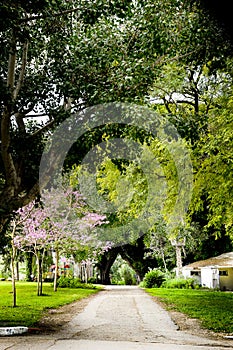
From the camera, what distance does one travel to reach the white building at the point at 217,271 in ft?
93.7

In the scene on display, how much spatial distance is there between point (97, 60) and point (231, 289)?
25.3 m

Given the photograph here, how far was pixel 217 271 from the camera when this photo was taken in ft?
97.2

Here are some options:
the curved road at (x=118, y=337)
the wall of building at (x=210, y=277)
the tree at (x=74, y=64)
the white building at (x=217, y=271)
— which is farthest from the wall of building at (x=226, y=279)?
the tree at (x=74, y=64)

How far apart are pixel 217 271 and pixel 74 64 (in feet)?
77.6

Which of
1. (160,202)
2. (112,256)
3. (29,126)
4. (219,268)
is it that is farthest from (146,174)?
(112,256)

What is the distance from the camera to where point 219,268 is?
2967cm

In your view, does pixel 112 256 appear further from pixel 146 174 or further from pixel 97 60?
pixel 97 60

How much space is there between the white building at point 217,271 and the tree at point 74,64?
2079 cm

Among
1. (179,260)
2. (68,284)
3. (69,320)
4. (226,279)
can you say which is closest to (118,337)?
(69,320)

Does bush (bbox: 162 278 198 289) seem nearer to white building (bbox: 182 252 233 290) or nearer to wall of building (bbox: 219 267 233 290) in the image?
white building (bbox: 182 252 233 290)

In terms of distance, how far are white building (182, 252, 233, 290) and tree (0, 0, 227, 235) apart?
68.2ft

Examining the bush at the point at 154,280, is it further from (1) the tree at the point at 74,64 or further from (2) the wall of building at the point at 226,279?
(1) the tree at the point at 74,64

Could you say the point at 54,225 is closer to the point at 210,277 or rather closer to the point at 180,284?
the point at 180,284

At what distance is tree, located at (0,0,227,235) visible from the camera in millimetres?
9172
